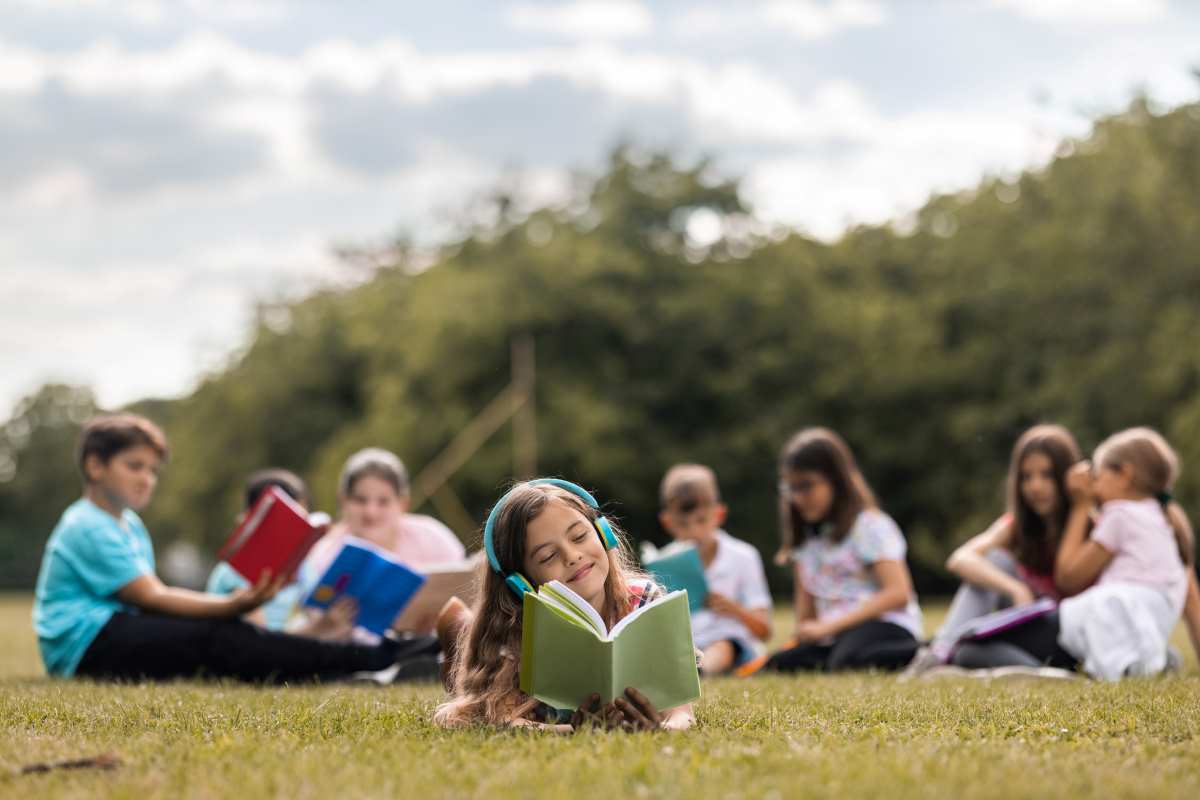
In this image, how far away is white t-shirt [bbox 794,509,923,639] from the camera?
25.2 ft

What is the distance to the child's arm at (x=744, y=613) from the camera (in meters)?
7.61

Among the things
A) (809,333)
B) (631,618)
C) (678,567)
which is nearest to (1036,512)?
(678,567)

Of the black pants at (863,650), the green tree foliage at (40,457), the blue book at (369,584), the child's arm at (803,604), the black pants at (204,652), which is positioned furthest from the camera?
the green tree foliage at (40,457)

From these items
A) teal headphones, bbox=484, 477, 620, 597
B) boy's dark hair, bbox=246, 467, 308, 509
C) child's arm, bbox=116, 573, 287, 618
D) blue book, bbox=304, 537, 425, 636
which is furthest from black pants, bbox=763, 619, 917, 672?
teal headphones, bbox=484, 477, 620, 597

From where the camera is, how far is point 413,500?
28.8 m

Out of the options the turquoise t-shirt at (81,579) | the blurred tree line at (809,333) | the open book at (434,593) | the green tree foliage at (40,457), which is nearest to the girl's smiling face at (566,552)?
the open book at (434,593)

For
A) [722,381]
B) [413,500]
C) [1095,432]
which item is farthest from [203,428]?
[1095,432]

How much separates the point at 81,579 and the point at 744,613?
11.5 ft

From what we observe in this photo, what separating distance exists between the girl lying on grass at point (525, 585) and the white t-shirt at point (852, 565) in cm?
341

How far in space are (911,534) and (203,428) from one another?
21525 millimetres

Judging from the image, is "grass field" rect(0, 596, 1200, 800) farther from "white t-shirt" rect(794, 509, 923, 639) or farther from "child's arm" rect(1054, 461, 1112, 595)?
"white t-shirt" rect(794, 509, 923, 639)

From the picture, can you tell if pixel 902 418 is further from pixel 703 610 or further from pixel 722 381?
pixel 703 610

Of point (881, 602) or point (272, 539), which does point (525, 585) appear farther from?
point (881, 602)

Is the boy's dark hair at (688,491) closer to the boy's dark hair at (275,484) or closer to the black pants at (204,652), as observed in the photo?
the black pants at (204,652)
